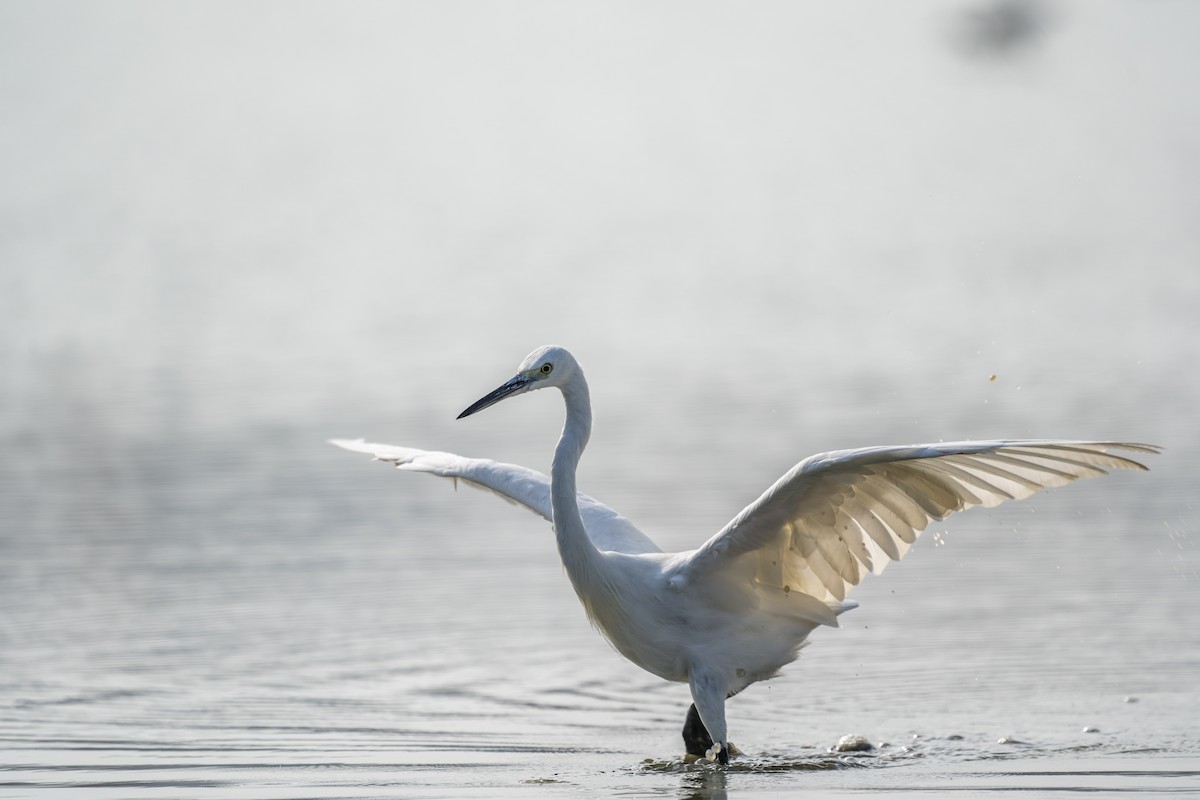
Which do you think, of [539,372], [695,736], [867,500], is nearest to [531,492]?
[539,372]

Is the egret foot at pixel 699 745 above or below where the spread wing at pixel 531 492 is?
below

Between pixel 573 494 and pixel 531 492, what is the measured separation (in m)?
1.11

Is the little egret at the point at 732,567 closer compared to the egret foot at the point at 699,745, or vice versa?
the little egret at the point at 732,567

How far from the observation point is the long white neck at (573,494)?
24.0 feet

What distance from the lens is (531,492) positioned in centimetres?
841

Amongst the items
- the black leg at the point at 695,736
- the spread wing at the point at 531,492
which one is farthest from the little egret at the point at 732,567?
the spread wing at the point at 531,492

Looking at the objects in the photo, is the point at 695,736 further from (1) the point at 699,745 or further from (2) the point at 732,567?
(2) the point at 732,567

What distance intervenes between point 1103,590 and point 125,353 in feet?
47.7

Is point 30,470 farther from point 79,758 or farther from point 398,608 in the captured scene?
point 79,758

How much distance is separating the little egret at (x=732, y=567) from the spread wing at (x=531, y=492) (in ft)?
1.51

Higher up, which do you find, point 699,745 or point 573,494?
point 573,494

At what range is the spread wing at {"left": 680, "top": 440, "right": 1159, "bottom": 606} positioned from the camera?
6301 millimetres

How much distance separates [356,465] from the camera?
49.3 feet

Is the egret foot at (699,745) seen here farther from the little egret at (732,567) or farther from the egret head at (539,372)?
the egret head at (539,372)
